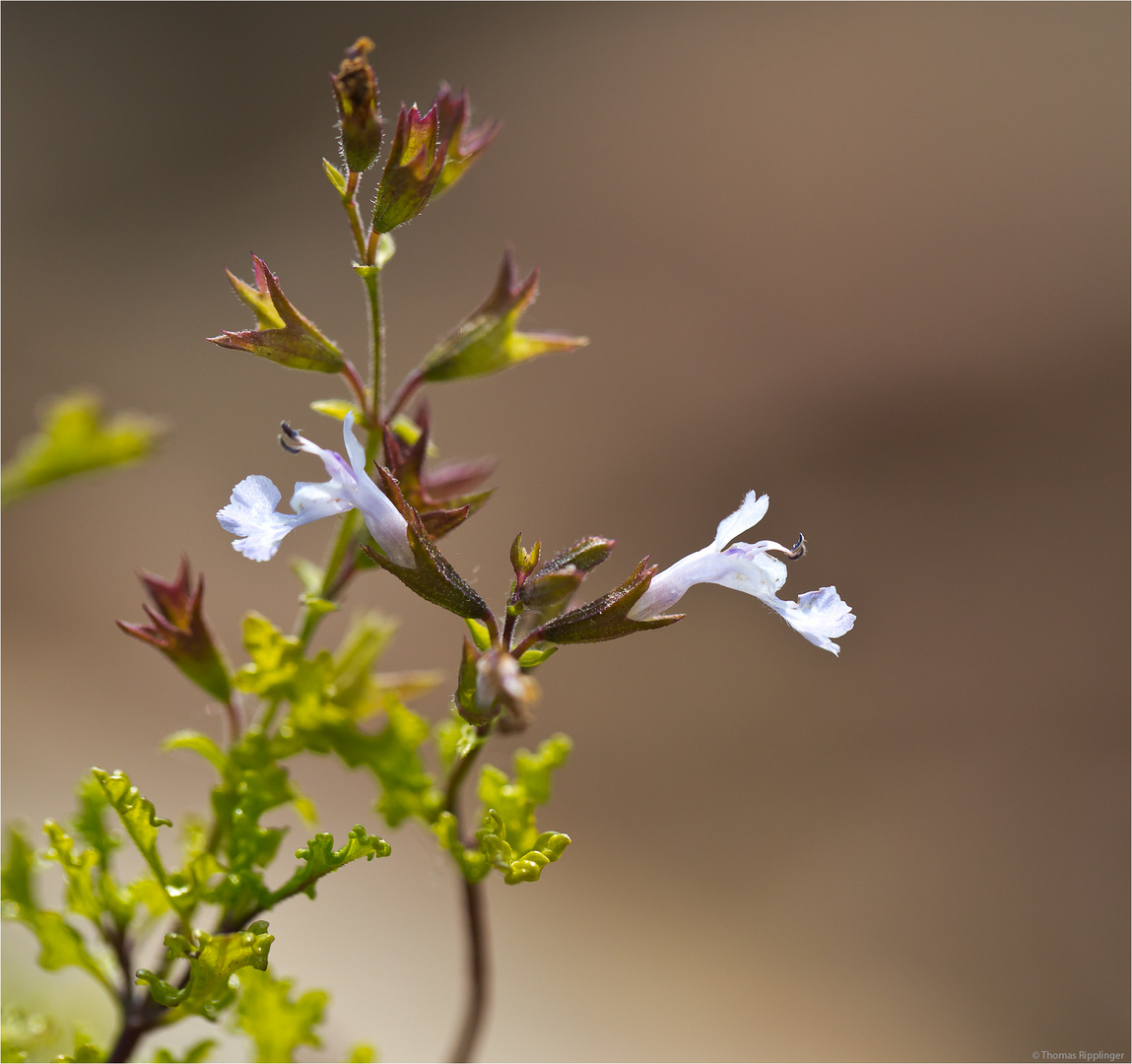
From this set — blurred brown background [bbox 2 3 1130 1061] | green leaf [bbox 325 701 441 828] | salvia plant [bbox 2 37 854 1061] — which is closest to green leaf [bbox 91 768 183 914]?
salvia plant [bbox 2 37 854 1061]

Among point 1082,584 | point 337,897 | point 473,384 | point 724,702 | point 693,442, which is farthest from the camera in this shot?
point 473,384

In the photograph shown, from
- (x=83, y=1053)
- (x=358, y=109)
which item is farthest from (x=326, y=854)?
(x=358, y=109)

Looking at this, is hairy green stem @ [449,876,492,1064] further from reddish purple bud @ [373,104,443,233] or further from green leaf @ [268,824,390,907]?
reddish purple bud @ [373,104,443,233]

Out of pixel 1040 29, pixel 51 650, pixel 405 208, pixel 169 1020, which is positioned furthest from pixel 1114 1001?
pixel 1040 29

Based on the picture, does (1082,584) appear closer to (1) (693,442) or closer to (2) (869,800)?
(2) (869,800)

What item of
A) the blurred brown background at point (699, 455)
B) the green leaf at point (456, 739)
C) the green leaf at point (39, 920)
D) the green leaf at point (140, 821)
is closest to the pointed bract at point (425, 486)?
the green leaf at point (456, 739)

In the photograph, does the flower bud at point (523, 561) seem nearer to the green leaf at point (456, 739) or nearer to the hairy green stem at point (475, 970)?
the green leaf at point (456, 739)
